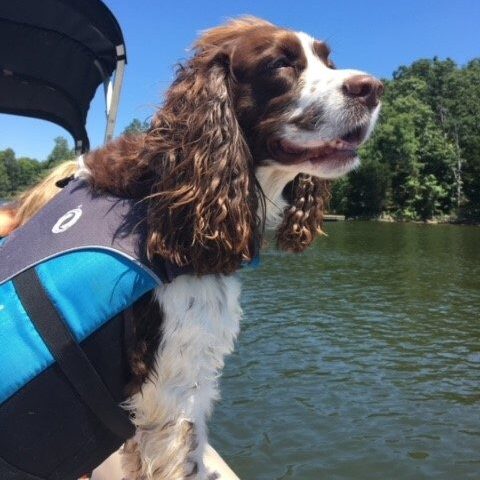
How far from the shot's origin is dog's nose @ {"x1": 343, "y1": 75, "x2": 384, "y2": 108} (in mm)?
2625

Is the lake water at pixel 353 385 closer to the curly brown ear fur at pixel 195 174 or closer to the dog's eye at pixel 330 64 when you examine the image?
the curly brown ear fur at pixel 195 174

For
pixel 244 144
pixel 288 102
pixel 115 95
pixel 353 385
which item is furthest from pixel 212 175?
pixel 353 385

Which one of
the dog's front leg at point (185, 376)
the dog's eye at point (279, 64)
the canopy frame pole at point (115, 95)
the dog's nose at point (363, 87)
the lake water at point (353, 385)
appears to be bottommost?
the lake water at point (353, 385)

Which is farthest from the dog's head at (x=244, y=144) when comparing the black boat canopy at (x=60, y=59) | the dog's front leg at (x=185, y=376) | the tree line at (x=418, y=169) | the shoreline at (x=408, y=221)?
the tree line at (x=418, y=169)

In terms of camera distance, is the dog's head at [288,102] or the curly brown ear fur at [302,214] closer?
the dog's head at [288,102]

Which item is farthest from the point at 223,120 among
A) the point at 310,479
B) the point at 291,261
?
the point at 291,261

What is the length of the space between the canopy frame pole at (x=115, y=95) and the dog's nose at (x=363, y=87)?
2698mm

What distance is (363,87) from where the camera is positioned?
8.63 feet

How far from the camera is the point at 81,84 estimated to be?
5.50 metres

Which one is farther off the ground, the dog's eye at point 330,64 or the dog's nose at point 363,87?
the dog's eye at point 330,64

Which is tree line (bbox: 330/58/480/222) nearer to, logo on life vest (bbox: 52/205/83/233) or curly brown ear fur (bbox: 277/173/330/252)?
Answer: curly brown ear fur (bbox: 277/173/330/252)

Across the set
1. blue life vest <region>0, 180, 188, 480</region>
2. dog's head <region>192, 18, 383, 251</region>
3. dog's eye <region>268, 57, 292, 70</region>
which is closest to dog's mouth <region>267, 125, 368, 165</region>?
dog's head <region>192, 18, 383, 251</region>

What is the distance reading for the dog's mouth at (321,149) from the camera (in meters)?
2.64

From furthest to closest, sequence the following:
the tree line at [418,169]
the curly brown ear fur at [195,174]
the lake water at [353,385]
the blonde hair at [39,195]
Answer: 1. the tree line at [418,169]
2. the lake water at [353,385]
3. the blonde hair at [39,195]
4. the curly brown ear fur at [195,174]
